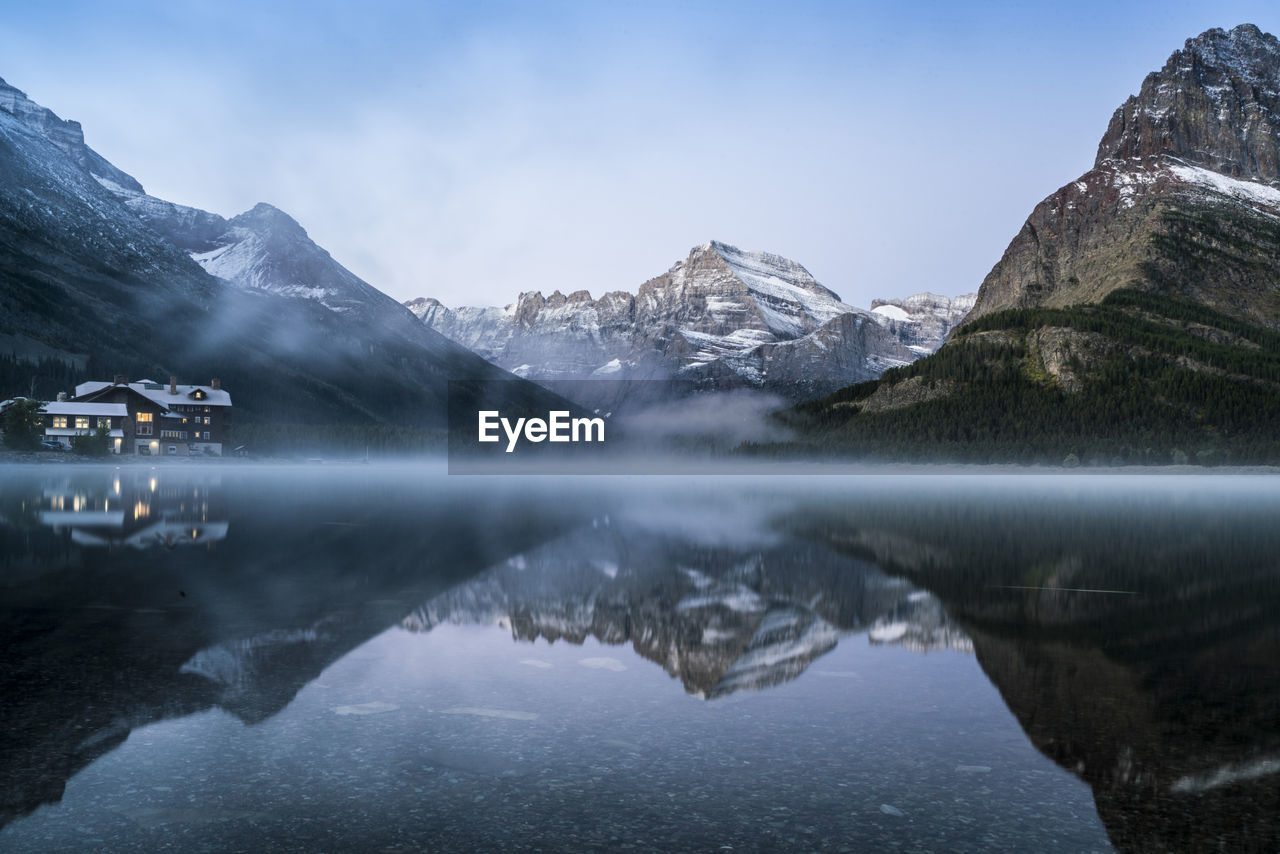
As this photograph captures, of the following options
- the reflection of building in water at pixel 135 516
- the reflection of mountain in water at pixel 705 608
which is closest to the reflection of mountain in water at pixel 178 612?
the reflection of building in water at pixel 135 516

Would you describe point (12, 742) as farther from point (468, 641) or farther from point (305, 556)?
point (305, 556)

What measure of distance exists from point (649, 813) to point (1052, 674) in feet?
38.8

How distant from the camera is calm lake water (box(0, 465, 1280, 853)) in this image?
1205 centimetres

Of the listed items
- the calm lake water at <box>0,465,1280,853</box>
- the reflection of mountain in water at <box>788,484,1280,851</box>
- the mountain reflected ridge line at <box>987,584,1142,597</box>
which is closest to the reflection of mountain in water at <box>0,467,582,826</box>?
the calm lake water at <box>0,465,1280,853</box>

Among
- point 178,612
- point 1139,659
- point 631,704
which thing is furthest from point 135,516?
point 1139,659

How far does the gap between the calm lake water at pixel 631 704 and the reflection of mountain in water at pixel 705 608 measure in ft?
0.56

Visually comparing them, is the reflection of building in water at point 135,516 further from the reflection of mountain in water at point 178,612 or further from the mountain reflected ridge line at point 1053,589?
the mountain reflected ridge line at point 1053,589

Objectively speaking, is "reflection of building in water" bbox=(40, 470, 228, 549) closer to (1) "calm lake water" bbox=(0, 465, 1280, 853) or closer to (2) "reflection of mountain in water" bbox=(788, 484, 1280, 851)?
(1) "calm lake water" bbox=(0, 465, 1280, 853)

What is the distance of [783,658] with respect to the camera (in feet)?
72.2

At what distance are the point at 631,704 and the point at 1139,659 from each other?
12.4 meters

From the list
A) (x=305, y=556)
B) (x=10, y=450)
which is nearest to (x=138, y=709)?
(x=305, y=556)

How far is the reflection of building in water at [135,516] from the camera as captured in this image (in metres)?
46.5

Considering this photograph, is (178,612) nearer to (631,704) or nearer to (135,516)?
(631,704)

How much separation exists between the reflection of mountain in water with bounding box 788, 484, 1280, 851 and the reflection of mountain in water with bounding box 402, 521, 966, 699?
1701 millimetres
